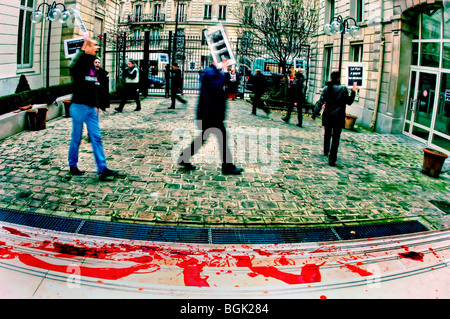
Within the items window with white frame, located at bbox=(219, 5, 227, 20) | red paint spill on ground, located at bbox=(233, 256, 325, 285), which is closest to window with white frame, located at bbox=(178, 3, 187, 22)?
window with white frame, located at bbox=(219, 5, 227, 20)

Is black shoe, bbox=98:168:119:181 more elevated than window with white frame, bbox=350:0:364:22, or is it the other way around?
window with white frame, bbox=350:0:364:22

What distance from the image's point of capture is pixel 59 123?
10.3 meters

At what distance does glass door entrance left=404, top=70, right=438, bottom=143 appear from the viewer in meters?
10.4

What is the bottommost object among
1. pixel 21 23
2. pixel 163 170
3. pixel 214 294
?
pixel 214 294

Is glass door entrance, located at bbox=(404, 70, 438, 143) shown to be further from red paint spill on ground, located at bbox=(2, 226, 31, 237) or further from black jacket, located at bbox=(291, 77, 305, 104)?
red paint spill on ground, located at bbox=(2, 226, 31, 237)

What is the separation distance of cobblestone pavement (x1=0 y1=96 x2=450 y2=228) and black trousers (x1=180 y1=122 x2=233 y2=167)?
1.01 feet

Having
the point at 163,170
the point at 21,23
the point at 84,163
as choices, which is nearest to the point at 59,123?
the point at 84,163

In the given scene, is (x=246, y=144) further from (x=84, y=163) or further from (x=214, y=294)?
(x=214, y=294)

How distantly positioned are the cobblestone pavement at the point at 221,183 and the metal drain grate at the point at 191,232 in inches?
7.0

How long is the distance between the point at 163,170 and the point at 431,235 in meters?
4.50

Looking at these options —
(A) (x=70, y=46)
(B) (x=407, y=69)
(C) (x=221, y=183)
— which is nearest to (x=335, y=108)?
(C) (x=221, y=183)

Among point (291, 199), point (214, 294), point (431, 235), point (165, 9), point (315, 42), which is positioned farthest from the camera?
point (165, 9)

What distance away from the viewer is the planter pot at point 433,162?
23.0 ft

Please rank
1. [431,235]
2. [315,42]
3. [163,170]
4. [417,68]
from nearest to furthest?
1. [431,235]
2. [163,170]
3. [417,68]
4. [315,42]
